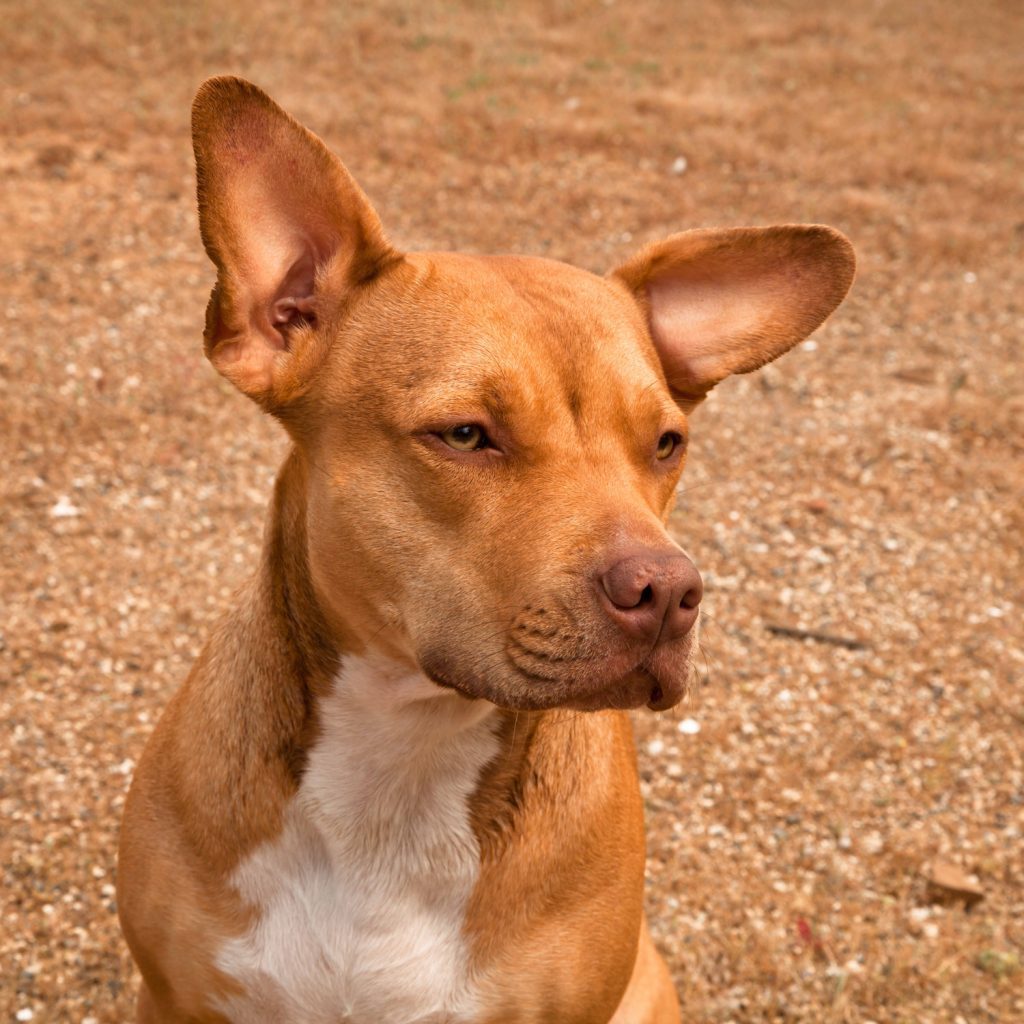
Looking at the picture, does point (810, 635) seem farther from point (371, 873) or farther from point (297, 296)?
point (297, 296)

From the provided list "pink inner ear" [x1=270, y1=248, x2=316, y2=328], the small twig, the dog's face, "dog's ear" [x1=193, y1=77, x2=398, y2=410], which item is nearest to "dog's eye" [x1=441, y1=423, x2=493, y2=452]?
the dog's face

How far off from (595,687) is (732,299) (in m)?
1.33

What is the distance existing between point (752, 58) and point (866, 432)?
7216mm

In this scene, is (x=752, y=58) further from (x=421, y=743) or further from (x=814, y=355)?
(x=421, y=743)

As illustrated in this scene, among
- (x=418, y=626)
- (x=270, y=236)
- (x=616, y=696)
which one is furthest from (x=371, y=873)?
(x=270, y=236)

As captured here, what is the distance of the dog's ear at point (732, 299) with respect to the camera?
11.0 feet

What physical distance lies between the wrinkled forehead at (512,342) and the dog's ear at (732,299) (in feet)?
1.02

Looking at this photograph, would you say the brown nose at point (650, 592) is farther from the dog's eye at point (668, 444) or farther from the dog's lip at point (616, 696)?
the dog's eye at point (668, 444)

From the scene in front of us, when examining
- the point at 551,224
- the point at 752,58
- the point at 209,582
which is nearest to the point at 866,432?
the point at 551,224

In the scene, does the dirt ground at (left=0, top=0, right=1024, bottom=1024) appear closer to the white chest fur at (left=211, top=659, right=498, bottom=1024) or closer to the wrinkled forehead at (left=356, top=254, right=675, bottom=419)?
the white chest fur at (left=211, top=659, right=498, bottom=1024)

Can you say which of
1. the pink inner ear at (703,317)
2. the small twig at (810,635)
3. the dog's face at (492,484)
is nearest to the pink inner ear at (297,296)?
the dog's face at (492,484)

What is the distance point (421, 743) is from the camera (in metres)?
3.11

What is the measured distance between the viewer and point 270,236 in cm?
291

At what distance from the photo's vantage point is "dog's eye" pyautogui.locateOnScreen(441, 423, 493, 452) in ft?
8.95
